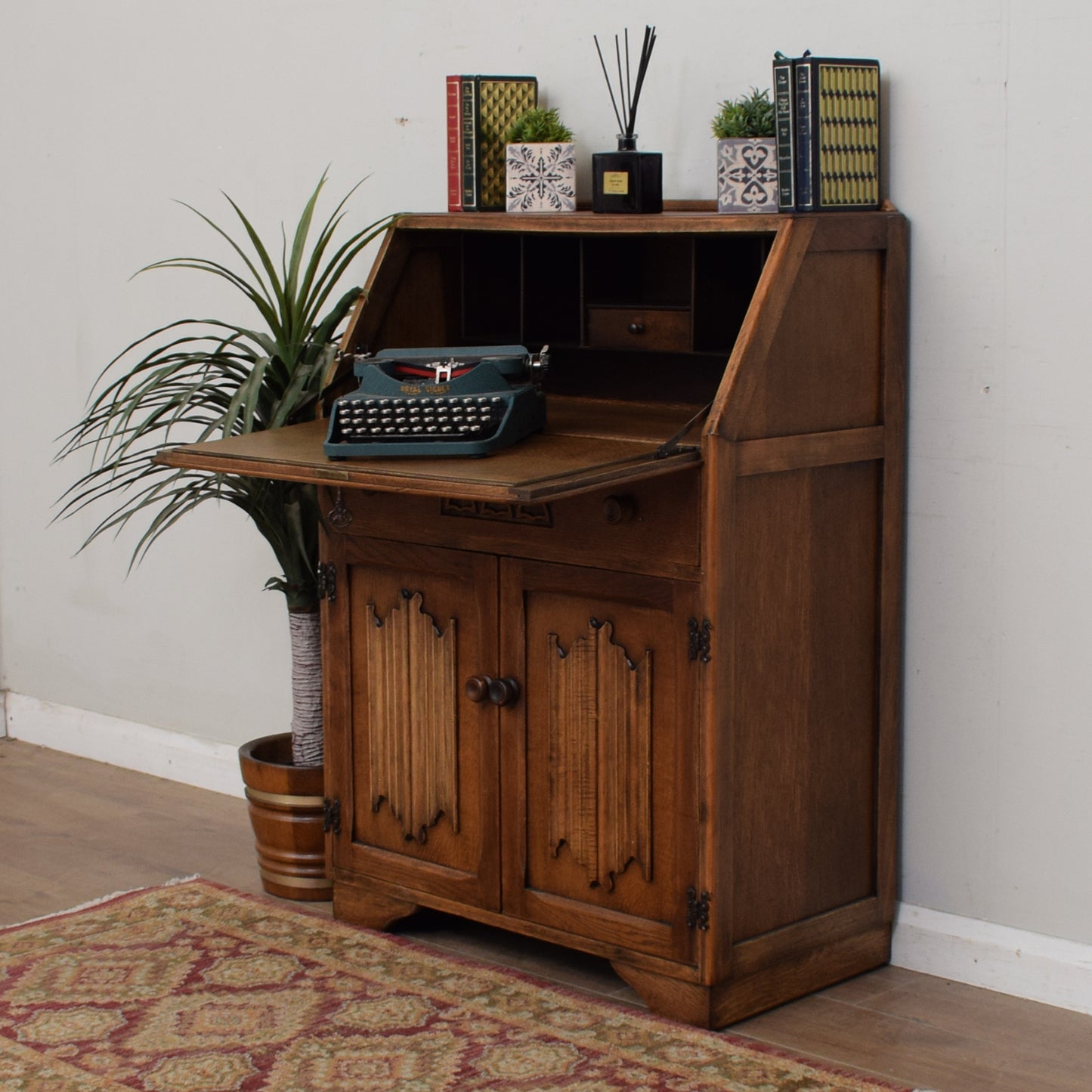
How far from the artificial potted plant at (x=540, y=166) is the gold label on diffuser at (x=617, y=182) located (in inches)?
4.5

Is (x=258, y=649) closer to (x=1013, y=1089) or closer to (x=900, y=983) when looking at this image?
(x=900, y=983)

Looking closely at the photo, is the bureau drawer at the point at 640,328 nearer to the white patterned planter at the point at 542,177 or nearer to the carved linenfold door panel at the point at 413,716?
the white patterned planter at the point at 542,177

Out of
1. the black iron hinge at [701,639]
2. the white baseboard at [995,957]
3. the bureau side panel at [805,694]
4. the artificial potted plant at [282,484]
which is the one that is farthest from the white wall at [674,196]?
the black iron hinge at [701,639]

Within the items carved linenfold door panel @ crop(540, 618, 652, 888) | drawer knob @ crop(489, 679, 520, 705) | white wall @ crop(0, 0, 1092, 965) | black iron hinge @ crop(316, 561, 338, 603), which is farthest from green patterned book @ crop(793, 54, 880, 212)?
black iron hinge @ crop(316, 561, 338, 603)

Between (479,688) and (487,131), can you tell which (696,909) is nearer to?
(479,688)

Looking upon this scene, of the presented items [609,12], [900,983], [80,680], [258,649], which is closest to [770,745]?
[900,983]

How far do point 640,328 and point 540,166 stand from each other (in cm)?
37

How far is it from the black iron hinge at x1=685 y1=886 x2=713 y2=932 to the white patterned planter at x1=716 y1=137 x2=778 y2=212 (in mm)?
1203

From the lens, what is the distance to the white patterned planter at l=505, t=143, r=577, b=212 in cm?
327

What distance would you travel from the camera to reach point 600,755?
301 centimetres

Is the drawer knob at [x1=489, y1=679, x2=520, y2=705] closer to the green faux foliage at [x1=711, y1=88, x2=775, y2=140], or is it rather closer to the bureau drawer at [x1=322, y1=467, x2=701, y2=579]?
the bureau drawer at [x1=322, y1=467, x2=701, y2=579]

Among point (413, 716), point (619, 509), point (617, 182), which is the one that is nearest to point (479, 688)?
point (413, 716)

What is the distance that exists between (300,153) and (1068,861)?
7.79ft

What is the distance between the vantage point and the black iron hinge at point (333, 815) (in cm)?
Answer: 345
